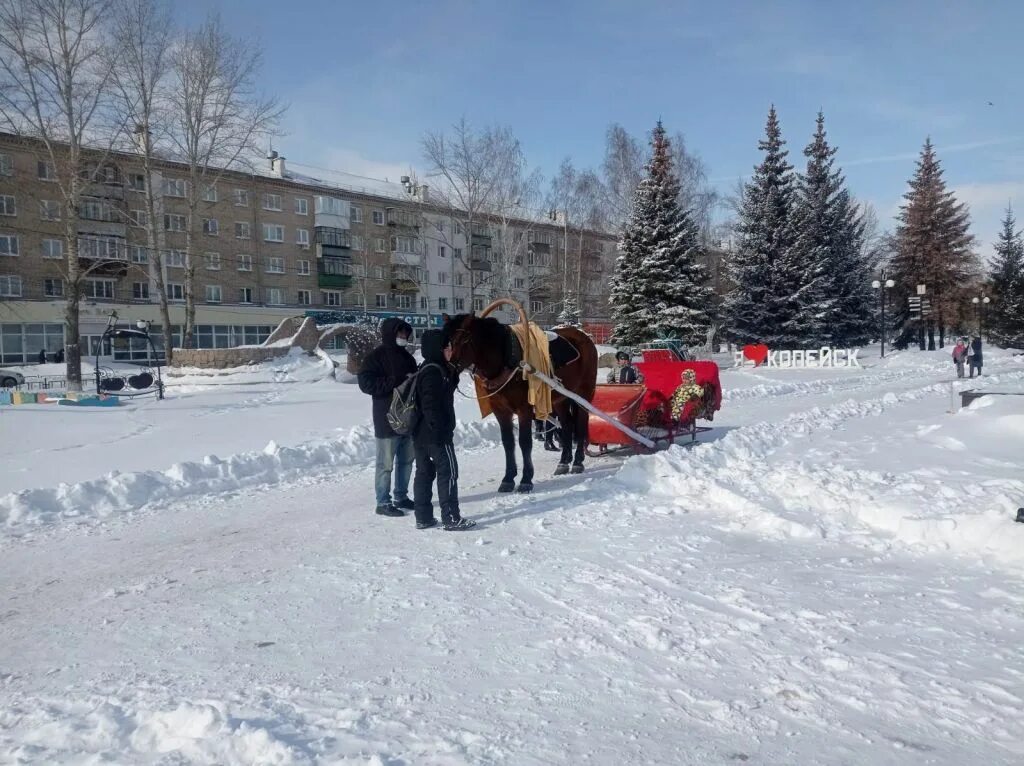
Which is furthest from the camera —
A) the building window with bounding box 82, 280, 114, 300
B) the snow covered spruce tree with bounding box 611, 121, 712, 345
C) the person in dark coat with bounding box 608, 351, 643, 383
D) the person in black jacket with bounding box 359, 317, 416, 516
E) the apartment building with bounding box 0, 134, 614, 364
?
the building window with bounding box 82, 280, 114, 300

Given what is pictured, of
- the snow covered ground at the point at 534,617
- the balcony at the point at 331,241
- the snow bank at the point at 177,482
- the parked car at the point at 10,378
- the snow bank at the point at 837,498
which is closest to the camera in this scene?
the snow covered ground at the point at 534,617

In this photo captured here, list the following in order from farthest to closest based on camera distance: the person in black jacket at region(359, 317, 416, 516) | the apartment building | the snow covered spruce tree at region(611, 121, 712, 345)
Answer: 1. the apartment building
2. the snow covered spruce tree at region(611, 121, 712, 345)
3. the person in black jacket at region(359, 317, 416, 516)

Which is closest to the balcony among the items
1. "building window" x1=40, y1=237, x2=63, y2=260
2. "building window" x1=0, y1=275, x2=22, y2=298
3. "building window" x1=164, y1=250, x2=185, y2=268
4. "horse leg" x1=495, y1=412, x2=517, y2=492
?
"building window" x1=164, y1=250, x2=185, y2=268

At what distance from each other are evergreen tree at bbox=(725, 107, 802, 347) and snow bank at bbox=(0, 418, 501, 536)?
3265 cm

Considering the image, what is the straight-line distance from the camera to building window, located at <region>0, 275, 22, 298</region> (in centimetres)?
→ 4234

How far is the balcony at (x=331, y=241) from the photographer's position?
182ft

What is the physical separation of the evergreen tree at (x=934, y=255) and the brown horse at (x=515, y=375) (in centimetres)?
4902

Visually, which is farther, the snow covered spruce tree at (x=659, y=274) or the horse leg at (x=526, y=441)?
the snow covered spruce tree at (x=659, y=274)

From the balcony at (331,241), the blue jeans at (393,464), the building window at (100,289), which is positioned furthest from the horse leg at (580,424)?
the balcony at (331,241)

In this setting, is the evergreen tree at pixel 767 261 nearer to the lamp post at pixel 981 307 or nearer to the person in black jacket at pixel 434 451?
the lamp post at pixel 981 307

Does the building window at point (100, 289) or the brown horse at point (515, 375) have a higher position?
the building window at point (100, 289)

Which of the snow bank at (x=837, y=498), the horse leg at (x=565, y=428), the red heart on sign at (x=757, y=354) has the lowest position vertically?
the snow bank at (x=837, y=498)

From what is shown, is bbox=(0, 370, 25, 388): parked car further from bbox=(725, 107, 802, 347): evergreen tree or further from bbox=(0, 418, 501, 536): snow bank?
bbox=(725, 107, 802, 347): evergreen tree

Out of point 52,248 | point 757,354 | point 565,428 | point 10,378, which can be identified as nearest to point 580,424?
point 565,428
